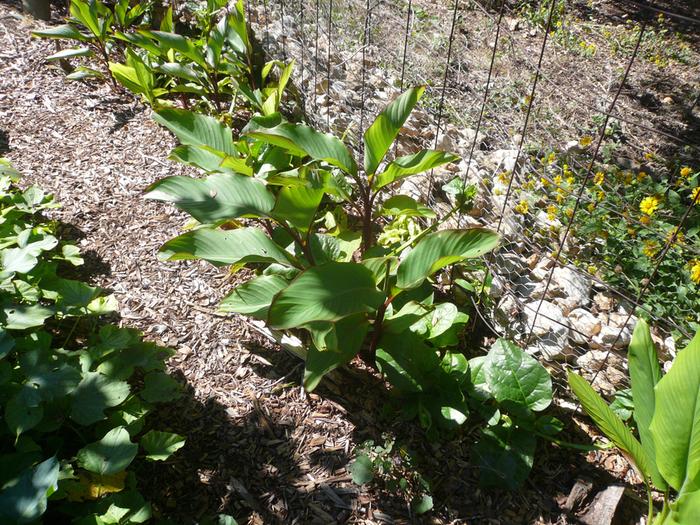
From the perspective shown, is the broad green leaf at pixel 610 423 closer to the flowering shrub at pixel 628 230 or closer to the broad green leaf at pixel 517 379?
the broad green leaf at pixel 517 379

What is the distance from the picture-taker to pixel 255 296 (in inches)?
80.4

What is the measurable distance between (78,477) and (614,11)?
6630 mm

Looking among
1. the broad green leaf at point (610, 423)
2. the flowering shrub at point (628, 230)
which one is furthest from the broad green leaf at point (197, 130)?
the broad green leaf at point (610, 423)

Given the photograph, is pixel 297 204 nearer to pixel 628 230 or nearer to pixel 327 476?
pixel 327 476

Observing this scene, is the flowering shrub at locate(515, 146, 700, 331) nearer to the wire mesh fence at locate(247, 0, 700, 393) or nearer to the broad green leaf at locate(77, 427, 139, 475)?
the wire mesh fence at locate(247, 0, 700, 393)

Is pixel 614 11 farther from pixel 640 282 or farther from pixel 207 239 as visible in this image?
pixel 207 239

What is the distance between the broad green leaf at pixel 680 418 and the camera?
1.38 meters

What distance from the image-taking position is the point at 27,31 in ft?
15.0

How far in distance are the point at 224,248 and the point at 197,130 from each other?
0.77 meters

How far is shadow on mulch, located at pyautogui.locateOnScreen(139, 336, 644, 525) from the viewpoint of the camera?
185 centimetres

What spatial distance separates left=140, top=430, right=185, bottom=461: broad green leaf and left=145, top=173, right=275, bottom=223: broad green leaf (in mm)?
774

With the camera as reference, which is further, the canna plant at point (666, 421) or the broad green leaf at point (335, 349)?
the broad green leaf at point (335, 349)

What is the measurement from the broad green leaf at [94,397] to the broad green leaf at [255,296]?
0.47 meters

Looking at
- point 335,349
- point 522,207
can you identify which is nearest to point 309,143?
point 335,349
